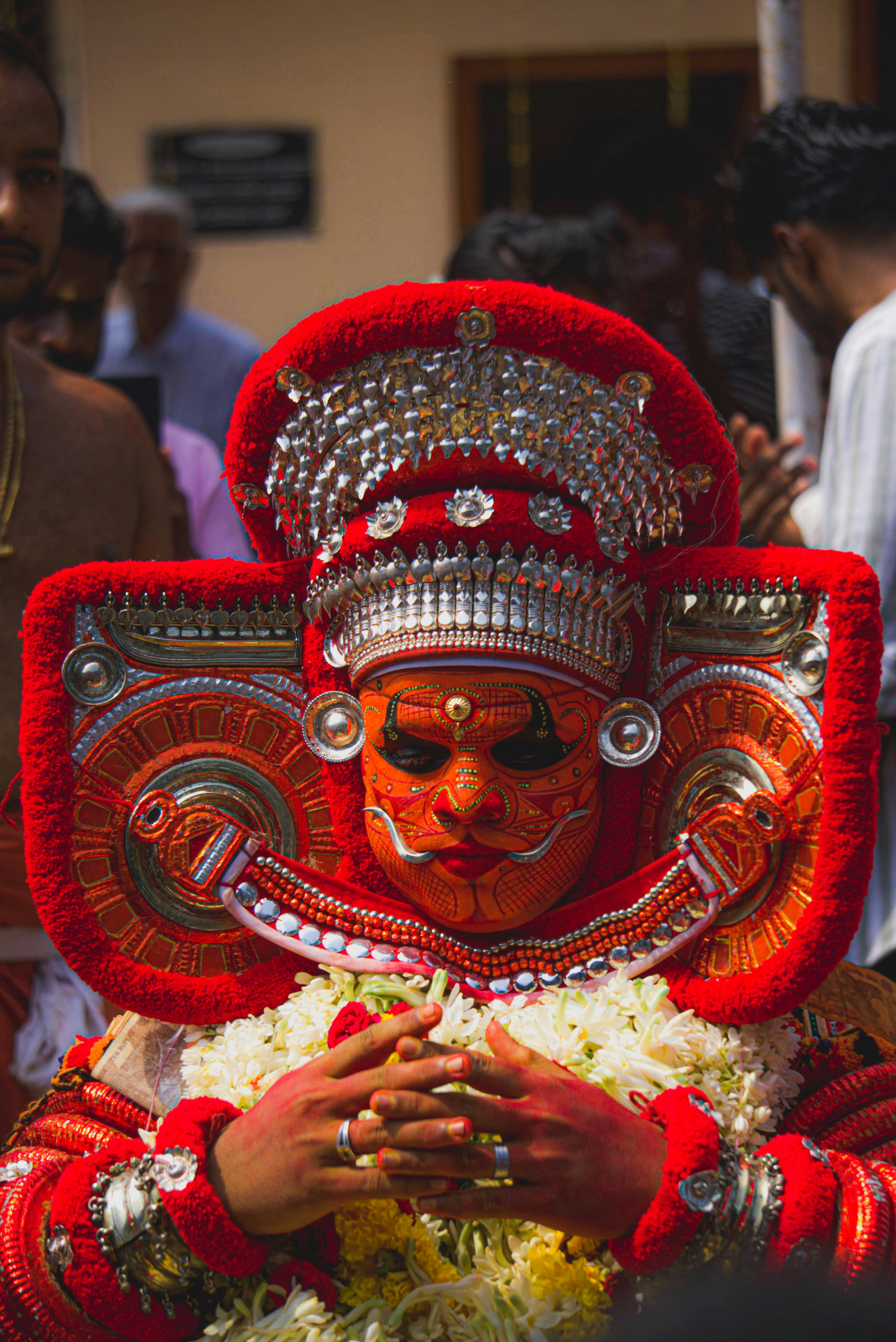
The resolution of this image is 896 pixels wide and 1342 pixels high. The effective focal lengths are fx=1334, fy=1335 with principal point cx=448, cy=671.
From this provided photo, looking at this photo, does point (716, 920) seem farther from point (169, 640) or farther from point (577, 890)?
point (169, 640)

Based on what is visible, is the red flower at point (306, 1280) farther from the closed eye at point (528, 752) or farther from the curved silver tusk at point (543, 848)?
the closed eye at point (528, 752)

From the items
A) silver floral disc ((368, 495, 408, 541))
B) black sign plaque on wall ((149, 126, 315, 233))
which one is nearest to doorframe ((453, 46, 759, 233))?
black sign plaque on wall ((149, 126, 315, 233))

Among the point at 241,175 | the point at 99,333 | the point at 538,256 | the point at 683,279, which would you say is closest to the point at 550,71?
the point at 241,175

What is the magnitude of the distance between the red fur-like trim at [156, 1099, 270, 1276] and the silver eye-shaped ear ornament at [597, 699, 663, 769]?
30.9 inches

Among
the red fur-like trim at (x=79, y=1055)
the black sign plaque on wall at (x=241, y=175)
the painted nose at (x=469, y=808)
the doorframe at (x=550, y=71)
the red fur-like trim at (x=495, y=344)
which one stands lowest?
the red fur-like trim at (x=79, y=1055)

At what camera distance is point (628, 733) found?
2.01 meters

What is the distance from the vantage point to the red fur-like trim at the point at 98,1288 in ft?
5.66

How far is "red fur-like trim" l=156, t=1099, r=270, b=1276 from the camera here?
1.69 m

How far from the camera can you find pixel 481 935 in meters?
2.09

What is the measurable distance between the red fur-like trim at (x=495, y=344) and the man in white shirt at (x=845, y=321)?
1.04 metres

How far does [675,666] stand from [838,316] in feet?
5.74

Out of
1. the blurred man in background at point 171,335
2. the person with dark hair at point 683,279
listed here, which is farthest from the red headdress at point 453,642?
the blurred man in background at point 171,335

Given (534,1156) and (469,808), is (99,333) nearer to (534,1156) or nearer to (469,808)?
(469,808)

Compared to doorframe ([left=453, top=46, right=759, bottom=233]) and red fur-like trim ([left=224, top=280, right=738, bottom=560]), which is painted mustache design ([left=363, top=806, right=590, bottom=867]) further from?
doorframe ([left=453, top=46, right=759, bottom=233])
